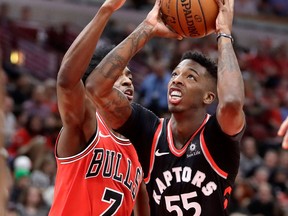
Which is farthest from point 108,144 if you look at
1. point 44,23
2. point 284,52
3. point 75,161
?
point 284,52

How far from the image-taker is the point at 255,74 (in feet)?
58.4

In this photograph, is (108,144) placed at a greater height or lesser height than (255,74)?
greater

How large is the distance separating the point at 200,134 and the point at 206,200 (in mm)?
448

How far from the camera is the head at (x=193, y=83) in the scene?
16.5ft

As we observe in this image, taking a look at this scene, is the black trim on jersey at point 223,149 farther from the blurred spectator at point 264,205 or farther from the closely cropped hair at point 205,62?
the blurred spectator at point 264,205

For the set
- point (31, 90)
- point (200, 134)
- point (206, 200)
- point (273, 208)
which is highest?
point (200, 134)

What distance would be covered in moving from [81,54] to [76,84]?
0.61 feet

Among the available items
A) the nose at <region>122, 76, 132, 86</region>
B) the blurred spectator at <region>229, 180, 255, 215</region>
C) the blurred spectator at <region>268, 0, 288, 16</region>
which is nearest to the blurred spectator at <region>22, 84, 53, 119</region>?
the blurred spectator at <region>229, 180, 255, 215</region>

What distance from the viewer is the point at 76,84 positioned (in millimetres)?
4609

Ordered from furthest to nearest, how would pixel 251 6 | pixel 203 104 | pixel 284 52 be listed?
pixel 251 6 → pixel 284 52 → pixel 203 104

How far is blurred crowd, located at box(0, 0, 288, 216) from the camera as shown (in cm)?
1088

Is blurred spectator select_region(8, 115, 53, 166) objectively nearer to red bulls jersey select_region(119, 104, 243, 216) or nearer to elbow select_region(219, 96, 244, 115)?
red bulls jersey select_region(119, 104, 243, 216)

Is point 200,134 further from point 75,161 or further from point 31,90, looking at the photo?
point 31,90

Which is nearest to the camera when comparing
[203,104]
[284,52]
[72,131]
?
[72,131]
